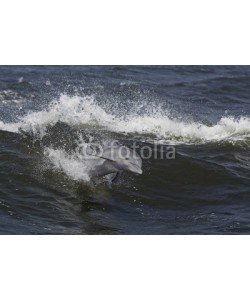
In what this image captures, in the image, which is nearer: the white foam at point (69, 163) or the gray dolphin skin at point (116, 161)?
the gray dolphin skin at point (116, 161)

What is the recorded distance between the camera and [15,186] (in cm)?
1042

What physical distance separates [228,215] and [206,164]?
2462 mm

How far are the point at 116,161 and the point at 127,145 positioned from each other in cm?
345

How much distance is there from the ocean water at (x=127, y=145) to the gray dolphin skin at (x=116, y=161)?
0.56 m

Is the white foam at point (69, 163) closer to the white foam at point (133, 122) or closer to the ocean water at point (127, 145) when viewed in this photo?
the ocean water at point (127, 145)

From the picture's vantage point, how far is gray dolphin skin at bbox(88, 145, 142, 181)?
9.35 m

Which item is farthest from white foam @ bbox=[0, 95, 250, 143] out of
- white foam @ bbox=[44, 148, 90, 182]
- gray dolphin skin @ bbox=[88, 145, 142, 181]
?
gray dolphin skin @ bbox=[88, 145, 142, 181]

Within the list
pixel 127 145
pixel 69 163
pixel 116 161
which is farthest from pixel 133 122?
pixel 116 161

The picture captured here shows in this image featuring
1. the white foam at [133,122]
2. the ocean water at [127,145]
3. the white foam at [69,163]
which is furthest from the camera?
the white foam at [133,122]

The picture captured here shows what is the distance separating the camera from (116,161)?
9.53 m

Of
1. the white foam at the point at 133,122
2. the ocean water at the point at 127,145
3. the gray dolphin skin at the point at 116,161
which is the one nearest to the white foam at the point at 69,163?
the ocean water at the point at 127,145

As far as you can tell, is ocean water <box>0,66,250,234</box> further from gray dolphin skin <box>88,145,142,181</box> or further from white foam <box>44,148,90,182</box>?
gray dolphin skin <box>88,145,142,181</box>

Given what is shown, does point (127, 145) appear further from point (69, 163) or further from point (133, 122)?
point (69, 163)

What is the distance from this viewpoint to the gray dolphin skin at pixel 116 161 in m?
9.35
